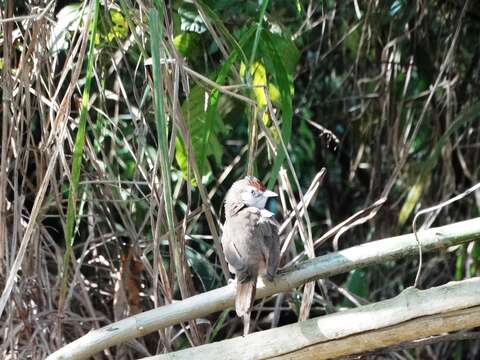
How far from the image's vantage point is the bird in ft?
9.18

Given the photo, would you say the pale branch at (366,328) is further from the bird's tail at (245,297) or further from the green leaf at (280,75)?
the green leaf at (280,75)

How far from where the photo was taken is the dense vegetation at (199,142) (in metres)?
2.79

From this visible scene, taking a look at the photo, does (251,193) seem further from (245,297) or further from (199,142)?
(245,297)

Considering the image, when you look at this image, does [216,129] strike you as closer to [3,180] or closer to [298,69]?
[3,180]

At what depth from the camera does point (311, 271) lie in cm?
259

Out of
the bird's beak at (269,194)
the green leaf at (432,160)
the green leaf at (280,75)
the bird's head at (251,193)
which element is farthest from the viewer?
the green leaf at (432,160)

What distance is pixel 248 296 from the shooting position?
2754 millimetres

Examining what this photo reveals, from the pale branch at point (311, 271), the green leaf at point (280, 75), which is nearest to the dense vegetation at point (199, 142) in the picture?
the green leaf at point (280, 75)

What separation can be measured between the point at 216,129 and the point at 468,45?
65.8 inches

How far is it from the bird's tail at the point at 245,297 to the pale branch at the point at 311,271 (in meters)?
0.04

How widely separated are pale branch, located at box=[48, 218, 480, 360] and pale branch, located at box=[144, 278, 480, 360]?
0.39 feet

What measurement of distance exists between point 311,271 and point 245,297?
0.82 feet

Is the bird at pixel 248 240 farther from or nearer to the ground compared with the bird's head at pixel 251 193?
nearer to the ground

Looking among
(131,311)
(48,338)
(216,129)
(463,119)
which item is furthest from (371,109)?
(48,338)
